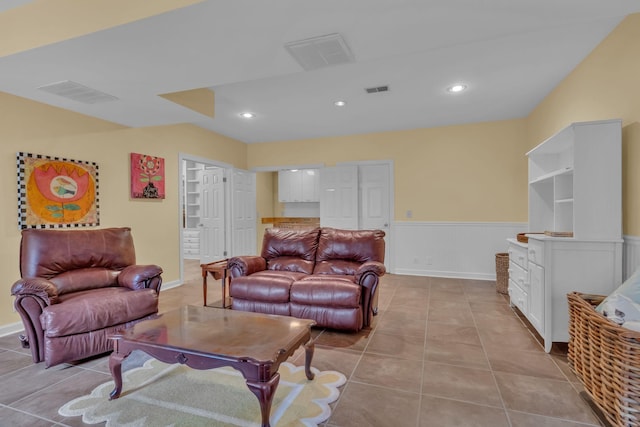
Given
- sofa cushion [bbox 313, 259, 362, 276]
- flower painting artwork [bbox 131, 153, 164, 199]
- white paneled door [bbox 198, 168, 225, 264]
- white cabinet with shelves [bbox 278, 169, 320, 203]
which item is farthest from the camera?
white cabinet with shelves [bbox 278, 169, 320, 203]

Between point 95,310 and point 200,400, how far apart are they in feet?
3.88

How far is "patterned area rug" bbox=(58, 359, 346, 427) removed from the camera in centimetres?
162

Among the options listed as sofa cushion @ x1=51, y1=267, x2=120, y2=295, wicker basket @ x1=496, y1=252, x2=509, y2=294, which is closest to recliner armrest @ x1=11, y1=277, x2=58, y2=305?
sofa cushion @ x1=51, y1=267, x2=120, y2=295

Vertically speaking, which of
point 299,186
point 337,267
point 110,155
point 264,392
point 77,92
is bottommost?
point 264,392

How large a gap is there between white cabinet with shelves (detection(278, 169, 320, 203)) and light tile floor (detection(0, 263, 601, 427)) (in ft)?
14.2

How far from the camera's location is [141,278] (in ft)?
9.13

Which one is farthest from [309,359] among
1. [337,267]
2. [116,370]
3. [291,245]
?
[291,245]

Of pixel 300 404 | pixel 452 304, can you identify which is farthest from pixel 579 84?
pixel 300 404

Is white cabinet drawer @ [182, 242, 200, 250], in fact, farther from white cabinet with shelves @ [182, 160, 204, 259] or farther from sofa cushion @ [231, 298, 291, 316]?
sofa cushion @ [231, 298, 291, 316]

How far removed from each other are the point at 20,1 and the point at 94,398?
2.73 meters

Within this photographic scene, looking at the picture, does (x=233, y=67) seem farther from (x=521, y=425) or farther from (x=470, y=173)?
(x=470, y=173)

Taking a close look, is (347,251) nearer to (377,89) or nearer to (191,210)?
(377,89)

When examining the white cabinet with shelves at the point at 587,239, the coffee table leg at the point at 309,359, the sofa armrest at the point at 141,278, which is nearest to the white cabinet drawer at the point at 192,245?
the sofa armrest at the point at 141,278

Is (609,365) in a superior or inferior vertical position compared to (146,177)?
inferior
